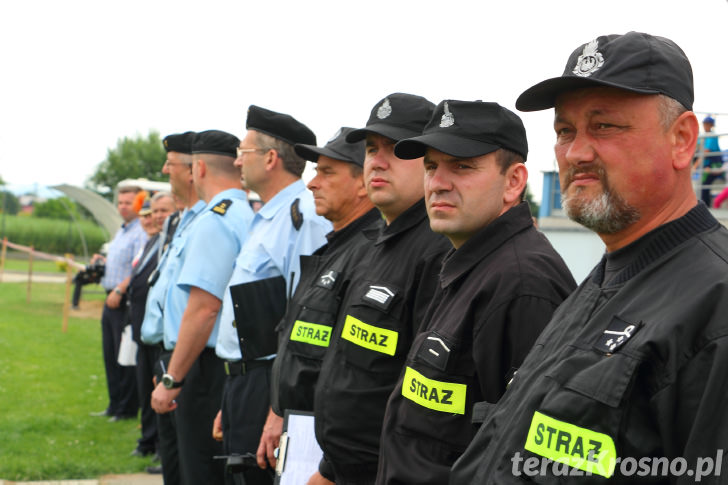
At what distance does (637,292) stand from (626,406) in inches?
10.0

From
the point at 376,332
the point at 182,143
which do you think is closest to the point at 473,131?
the point at 376,332

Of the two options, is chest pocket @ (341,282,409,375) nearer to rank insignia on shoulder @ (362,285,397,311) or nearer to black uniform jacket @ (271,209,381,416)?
rank insignia on shoulder @ (362,285,397,311)

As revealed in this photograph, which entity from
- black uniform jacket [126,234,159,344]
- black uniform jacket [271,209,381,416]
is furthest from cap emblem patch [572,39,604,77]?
black uniform jacket [126,234,159,344]

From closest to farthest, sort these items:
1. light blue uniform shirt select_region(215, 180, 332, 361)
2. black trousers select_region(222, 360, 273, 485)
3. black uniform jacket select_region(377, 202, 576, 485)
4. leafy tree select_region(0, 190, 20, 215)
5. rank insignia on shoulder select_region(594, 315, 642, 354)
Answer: rank insignia on shoulder select_region(594, 315, 642, 354) → black uniform jacket select_region(377, 202, 576, 485) → black trousers select_region(222, 360, 273, 485) → light blue uniform shirt select_region(215, 180, 332, 361) → leafy tree select_region(0, 190, 20, 215)

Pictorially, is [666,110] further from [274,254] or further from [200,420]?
[200,420]

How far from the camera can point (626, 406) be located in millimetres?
1489

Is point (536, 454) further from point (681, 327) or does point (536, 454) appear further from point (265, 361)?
point (265, 361)

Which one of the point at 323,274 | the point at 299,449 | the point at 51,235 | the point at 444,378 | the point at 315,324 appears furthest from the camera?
the point at 51,235

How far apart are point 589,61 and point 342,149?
2.08 metres

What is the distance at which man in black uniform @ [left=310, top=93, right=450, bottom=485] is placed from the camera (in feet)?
9.16

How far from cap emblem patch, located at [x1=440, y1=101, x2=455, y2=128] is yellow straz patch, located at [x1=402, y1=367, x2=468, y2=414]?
2.72 ft

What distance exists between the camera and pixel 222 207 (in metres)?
4.80

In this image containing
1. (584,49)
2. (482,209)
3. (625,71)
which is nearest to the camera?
(625,71)

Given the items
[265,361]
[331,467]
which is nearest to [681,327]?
[331,467]
